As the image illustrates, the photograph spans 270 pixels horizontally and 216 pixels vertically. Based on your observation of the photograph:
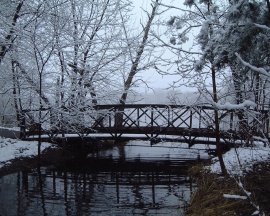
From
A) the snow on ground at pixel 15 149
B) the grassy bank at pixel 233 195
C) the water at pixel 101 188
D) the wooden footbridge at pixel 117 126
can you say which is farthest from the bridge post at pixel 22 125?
the grassy bank at pixel 233 195

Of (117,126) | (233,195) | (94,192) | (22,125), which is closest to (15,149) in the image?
(22,125)

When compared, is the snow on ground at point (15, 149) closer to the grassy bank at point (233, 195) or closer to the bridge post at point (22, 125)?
the bridge post at point (22, 125)

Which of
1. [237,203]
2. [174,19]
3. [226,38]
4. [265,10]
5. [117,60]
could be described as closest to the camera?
[265,10]

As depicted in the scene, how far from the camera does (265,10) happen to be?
4.07 m

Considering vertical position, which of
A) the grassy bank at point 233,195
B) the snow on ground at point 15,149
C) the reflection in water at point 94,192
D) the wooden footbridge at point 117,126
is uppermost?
the wooden footbridge at point 117,126

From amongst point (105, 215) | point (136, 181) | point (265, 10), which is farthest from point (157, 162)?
point (265, 10)

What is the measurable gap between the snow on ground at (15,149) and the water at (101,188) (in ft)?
3.91

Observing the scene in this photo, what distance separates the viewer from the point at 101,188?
8273 millimetres

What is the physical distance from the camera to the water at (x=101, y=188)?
21.4 feet

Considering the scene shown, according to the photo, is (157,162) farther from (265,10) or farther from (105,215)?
(265,10)

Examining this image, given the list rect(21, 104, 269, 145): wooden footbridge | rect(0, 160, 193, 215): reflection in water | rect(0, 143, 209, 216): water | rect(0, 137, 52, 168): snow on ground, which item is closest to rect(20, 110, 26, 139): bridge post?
rect(21, 104, 269, 145): wooden footbridge

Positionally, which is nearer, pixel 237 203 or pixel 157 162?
pixel 237 203

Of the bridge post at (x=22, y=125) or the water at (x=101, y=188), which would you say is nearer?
the water at (x=101, y=188)

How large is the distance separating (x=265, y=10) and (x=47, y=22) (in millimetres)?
7861
